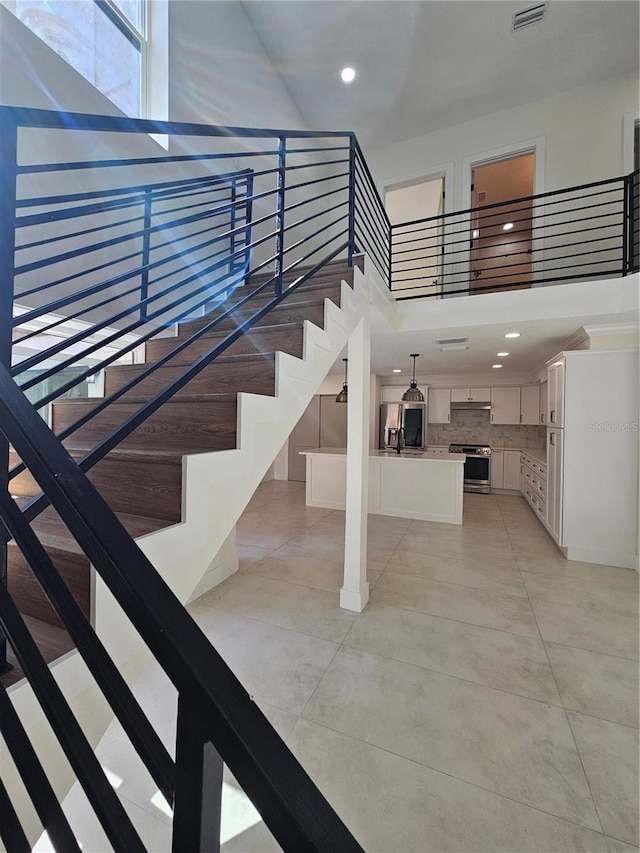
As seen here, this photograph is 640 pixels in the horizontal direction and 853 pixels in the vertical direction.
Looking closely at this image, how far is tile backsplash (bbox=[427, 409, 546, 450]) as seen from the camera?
715 centimetres

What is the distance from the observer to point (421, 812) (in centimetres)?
139

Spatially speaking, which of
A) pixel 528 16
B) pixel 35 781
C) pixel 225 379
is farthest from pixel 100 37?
pixel 528 16

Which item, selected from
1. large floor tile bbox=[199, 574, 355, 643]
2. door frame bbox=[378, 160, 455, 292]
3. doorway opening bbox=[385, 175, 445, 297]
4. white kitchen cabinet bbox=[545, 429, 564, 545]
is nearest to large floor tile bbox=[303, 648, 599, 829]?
large floor tile bbox=[199, 574, 355, 643]

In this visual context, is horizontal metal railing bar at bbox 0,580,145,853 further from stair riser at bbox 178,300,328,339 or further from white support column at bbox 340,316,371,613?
white support column at bbox 340,316,371,613

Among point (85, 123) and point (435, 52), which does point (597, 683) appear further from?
point (435, 52)

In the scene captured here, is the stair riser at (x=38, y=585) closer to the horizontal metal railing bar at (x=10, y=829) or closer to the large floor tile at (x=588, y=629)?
the horizontal metal railing bar at (x=10, y=829)

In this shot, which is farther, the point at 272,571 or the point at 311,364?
the point at 272,571

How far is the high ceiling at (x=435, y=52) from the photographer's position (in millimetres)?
3674

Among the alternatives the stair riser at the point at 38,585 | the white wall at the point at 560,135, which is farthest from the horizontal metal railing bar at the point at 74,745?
the white wall at the point at 560,135

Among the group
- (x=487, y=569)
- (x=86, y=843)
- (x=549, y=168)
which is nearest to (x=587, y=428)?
(x=487, y=569)

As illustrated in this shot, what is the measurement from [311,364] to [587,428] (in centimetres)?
344

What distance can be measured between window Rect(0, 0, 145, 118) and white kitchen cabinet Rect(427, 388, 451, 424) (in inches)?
255

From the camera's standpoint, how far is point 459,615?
9.07 feet

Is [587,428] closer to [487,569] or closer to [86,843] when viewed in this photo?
[487,569]
